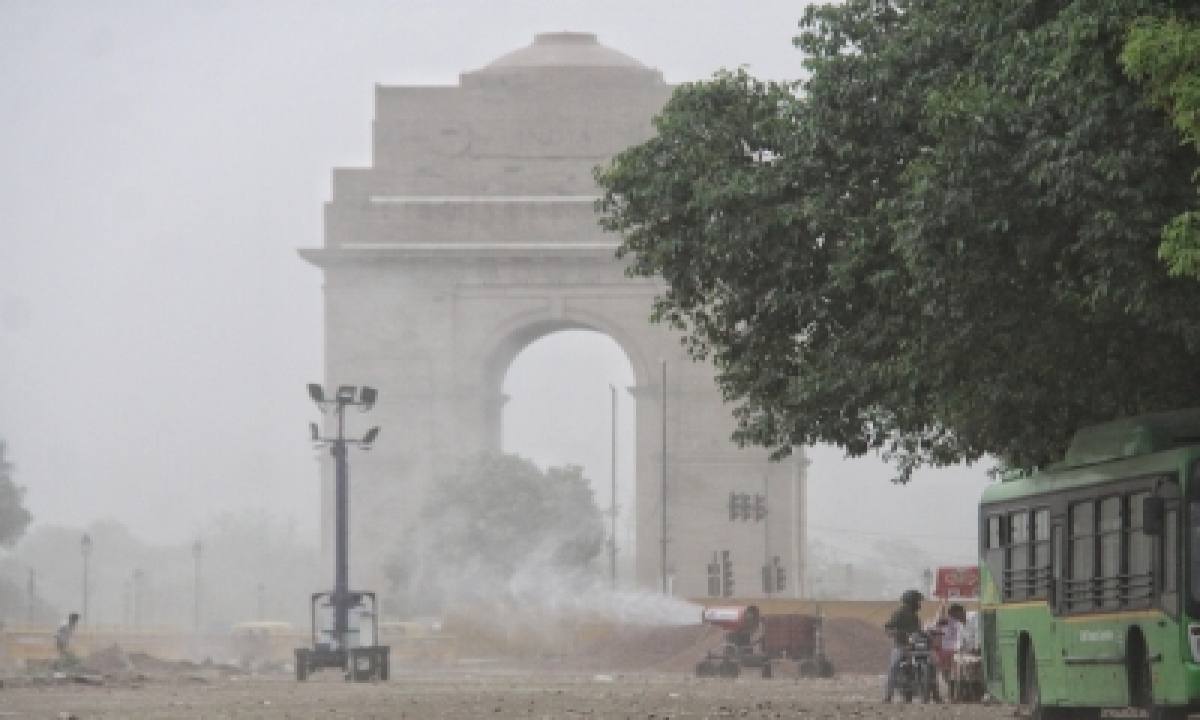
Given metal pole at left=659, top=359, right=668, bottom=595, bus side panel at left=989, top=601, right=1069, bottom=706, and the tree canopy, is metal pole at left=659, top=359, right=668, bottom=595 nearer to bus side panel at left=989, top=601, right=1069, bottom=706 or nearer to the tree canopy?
the tree canopy

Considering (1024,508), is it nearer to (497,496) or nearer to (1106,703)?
(1106,703)

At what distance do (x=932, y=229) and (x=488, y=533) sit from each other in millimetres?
63345

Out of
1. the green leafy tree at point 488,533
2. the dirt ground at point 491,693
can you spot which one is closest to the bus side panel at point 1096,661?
the dirt ground at point 491,693

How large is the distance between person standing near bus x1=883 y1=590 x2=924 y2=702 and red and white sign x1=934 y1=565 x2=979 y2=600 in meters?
2.48

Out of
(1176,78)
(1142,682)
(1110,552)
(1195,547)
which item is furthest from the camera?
(1110,552)

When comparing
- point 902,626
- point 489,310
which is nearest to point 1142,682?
point 902,626

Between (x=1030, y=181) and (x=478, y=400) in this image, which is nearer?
(x=1030, y=181)

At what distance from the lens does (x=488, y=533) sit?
84688 millimetres

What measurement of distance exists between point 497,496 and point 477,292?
8.57 meters

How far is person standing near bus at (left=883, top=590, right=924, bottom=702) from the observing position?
31375 mm

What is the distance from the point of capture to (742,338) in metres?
27.5

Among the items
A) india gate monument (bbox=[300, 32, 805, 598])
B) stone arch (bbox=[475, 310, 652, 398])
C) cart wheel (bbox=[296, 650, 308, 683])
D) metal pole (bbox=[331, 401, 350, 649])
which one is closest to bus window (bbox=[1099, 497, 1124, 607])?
cart wheel (bbox=[296, 650, 308, 683])

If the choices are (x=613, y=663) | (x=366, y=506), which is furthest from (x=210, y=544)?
(x=613, y=663)

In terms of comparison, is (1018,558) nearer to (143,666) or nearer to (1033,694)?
(1033,694)
